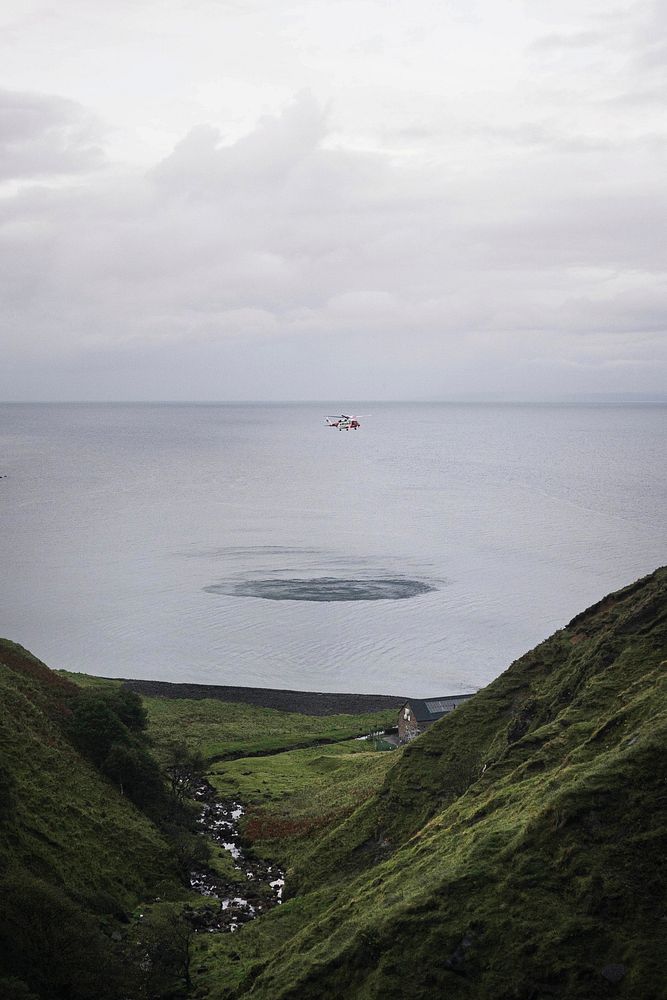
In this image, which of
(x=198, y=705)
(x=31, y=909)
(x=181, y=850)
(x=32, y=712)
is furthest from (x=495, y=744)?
(x=198, y=705)

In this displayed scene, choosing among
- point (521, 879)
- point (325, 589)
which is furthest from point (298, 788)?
point (325, 589)

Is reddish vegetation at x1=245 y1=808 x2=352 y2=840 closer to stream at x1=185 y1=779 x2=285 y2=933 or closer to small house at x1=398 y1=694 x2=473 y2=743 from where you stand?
stream at x1=185 y1=779 x2=285 y2=933

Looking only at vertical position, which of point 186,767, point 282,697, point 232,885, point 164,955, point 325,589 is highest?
point 325,589

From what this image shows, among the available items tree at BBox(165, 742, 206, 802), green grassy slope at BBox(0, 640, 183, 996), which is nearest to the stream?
green grassy slope at BBox(0, 640, 183, 996)

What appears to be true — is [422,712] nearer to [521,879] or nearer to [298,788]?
[298,788]

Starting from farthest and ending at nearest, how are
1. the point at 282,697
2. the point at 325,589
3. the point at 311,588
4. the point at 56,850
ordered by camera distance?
the point at 311,588
the point at 325,589
the point at 282,697
the point at 56,850

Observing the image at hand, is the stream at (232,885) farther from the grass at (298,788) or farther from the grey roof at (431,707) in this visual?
the grey roof at (431,707)

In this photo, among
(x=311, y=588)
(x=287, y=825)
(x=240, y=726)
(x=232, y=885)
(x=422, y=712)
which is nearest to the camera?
(x=232, y=885)
